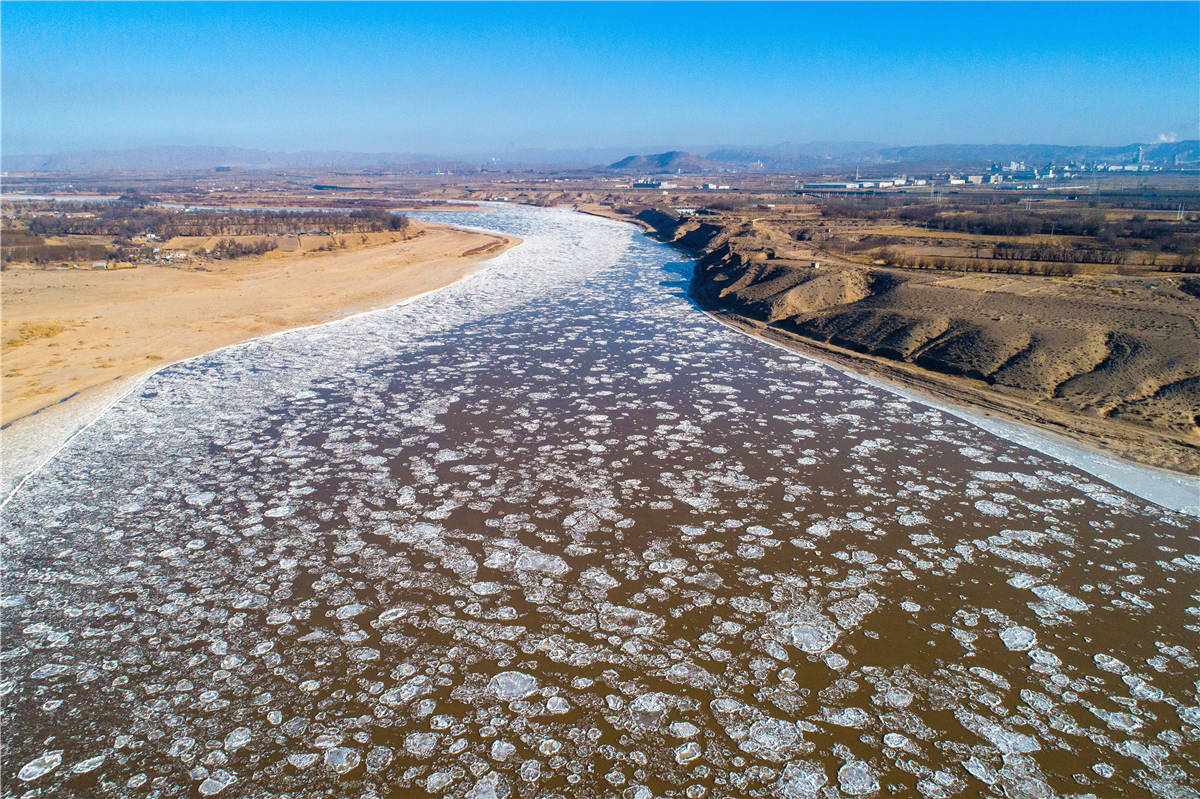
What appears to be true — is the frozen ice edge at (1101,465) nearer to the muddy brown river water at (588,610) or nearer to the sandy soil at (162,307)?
the muddy brown river water at (588,610)

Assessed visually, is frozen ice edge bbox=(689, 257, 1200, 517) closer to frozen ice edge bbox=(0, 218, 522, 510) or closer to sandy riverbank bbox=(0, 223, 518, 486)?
frozen ice edge bbox=(0, 218, 522, 510)

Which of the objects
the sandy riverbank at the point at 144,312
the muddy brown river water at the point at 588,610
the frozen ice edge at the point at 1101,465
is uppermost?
the sandy riverbank at the point at 144,312

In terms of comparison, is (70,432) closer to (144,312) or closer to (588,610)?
(588,610)

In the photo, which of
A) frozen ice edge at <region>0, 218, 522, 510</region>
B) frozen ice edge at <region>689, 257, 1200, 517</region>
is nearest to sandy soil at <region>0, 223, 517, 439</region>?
frozen ice edge at <region>0, 218, 522, 510</region>

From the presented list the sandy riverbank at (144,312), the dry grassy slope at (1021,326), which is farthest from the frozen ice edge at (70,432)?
the dry grassy slope at (1021,326)

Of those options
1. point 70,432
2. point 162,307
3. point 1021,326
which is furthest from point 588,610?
point 162,307

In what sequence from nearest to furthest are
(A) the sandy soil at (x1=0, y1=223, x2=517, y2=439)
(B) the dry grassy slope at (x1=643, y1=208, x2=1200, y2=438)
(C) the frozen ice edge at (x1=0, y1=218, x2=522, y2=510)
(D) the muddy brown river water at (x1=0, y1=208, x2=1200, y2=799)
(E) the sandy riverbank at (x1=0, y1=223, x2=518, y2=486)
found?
(D) the muddy brown river water at (x1=0, y1=208, x2=1200, y2=799) < (C) the frozen ice edge at (x1=0, y1=218, x2=522, y2=510) < (B) the dry grassy slope at (x1=643, y1=208, x2=1200, y2=438) < (E) the sandy riverbank at (x1=0, y1=223, x2=518, y2=486) < (A) the sandy soil at (x1=0, y1=223, x2=517, y2=439)
